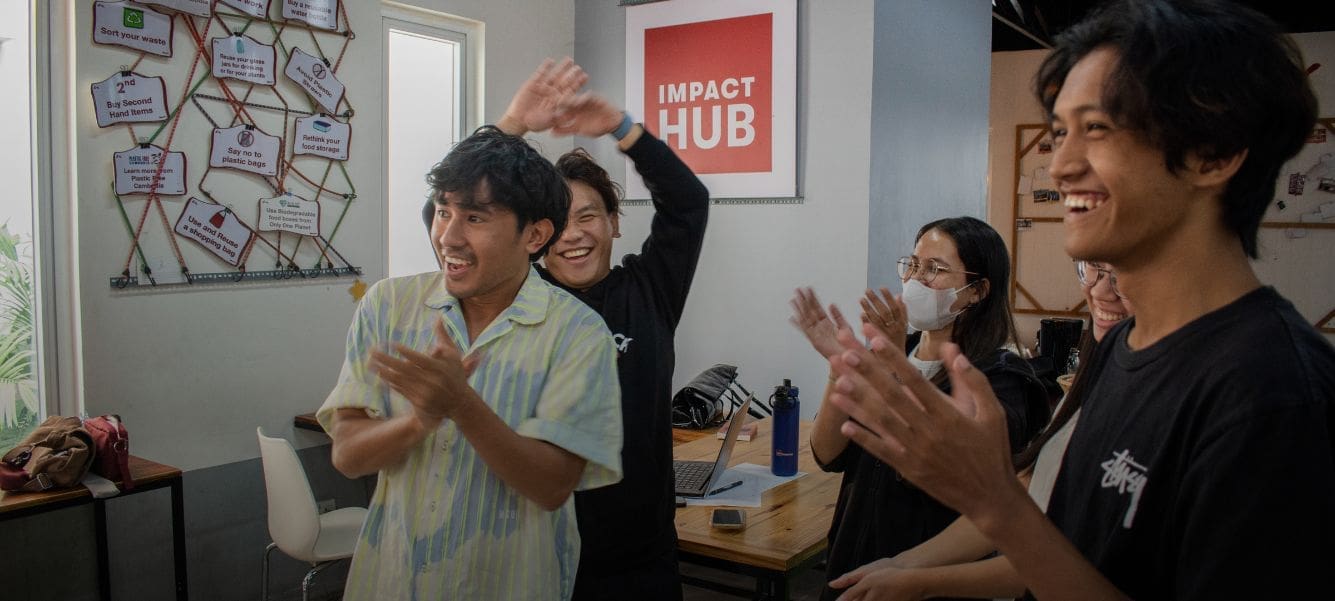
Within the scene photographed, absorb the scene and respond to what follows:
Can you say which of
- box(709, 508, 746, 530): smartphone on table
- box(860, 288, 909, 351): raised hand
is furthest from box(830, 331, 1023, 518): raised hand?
box(709, 508, 746, 530): smartphone on table

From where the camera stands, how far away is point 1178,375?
3.16ft

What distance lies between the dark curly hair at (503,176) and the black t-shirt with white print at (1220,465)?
0.89 metres

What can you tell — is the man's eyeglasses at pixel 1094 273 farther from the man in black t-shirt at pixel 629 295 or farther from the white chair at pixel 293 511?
the white chair at pixel 293 511

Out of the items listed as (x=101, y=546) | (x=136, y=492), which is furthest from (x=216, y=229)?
(x=101, y=546)

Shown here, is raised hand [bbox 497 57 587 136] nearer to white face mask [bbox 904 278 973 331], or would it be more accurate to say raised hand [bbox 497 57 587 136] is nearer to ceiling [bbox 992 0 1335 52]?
white face mask [bbox 904 278 973 331]

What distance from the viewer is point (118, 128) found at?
3.35m

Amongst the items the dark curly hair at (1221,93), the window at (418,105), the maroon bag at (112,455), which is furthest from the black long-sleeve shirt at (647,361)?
the window at (418,105)

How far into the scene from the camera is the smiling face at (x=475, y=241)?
1.46 metres

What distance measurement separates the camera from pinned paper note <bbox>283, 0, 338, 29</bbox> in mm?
3801

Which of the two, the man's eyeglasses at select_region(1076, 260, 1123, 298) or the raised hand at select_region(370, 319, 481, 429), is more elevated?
the man's eyeglasses at select_region(1076, 260, 1123, 298)

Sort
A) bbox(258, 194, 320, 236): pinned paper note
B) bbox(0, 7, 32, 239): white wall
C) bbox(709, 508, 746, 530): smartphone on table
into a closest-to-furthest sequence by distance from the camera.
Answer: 1. bbox(709, 508, 746, 530): smartphone on table
2. bbox(0, 7, 32, 239): white wall
3. bbox(258, 194, 320, 236): pinned paper note

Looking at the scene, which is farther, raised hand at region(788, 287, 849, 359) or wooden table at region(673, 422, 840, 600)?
wooden table at region(673, 422, 840, 600)

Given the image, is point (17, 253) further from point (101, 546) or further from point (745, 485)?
point (745, 485)

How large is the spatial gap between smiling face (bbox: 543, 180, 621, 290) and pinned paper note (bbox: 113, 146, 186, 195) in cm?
205
